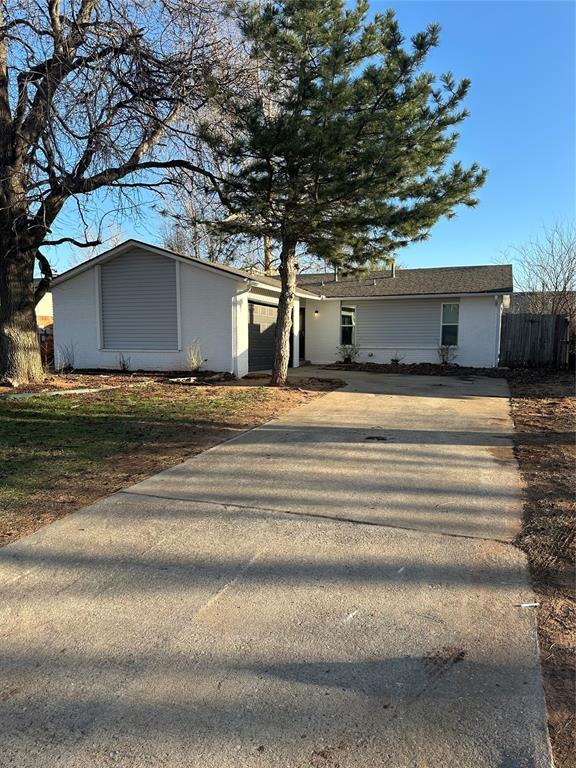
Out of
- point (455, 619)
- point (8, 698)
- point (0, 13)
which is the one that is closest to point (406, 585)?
point (455, 619)

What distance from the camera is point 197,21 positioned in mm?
9516

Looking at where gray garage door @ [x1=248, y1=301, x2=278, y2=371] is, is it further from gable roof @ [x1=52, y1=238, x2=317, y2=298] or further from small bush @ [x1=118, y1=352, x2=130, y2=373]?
small bush @ [x1=118, y1=352, x2=130, y2=373]

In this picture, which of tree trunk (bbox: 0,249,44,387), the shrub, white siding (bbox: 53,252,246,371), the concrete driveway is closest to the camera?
the concrete driveway

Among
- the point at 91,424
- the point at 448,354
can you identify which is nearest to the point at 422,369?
the point at 448,354

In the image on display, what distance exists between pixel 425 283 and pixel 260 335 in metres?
7.31

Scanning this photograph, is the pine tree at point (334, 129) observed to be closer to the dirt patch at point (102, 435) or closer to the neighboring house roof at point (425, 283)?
the dirt patch at point (102, 435)

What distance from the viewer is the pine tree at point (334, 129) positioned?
9.11 m

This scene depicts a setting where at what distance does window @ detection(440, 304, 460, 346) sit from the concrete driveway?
15012 mm

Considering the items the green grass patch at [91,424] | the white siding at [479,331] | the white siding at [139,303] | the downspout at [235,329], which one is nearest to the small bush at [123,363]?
the white siding at [139,303]

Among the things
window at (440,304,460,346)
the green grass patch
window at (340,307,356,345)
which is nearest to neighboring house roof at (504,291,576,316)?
window at (440,304,460,346)

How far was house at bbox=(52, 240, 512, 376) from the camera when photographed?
1507 centimetres

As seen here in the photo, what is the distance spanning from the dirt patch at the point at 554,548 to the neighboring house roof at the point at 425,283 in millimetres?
10807

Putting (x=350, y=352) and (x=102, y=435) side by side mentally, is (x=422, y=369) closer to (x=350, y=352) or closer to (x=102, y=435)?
(x=350, y=352)

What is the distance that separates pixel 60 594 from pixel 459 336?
17998mm
